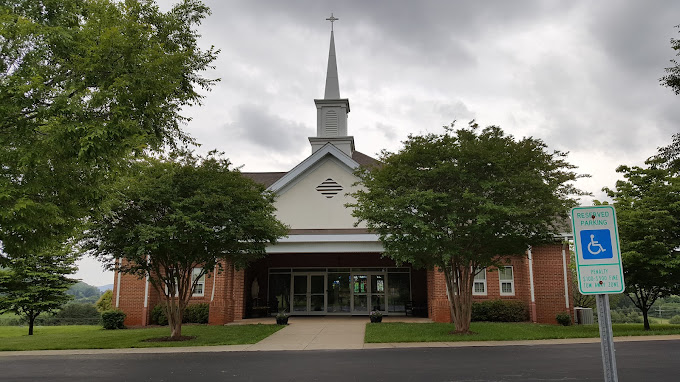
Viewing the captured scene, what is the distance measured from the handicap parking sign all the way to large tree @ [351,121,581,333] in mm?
10202

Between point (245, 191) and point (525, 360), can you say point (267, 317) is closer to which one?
point (245, 191)

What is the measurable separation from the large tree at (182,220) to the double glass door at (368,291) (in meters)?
9.67

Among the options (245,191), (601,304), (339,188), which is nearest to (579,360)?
(601,304)

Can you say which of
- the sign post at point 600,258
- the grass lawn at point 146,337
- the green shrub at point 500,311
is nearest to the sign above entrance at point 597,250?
the sign post at point 600,258

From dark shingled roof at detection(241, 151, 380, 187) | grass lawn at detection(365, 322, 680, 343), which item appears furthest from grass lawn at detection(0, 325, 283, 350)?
dark shingled roof at detection(241, 151, 380, 187)

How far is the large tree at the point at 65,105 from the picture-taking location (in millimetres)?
7113

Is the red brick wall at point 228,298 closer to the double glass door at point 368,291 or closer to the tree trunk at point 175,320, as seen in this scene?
the tree trunk at point 175,320

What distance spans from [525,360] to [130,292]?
57.5ft

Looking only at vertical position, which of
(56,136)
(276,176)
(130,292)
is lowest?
(130,292)

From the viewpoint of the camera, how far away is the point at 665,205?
16359 mm

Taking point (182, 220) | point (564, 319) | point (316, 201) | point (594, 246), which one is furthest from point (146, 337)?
point (594, 246)

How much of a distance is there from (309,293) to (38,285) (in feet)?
39.5

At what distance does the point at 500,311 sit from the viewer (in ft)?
69.0

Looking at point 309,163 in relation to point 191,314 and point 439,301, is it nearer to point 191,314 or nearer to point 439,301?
point 439,301
